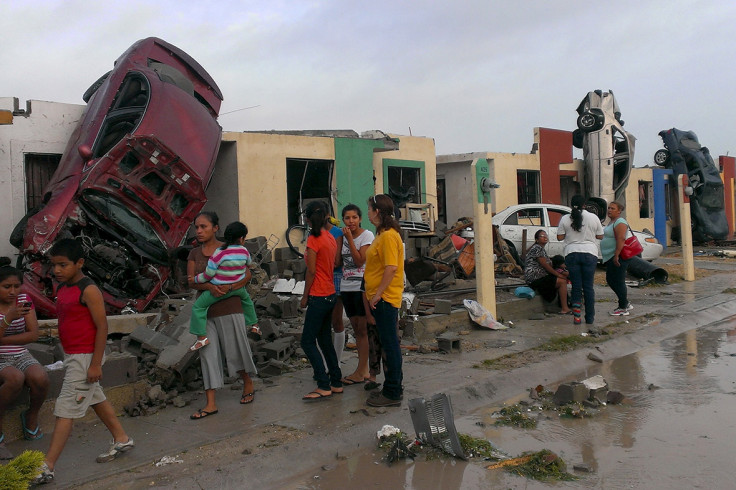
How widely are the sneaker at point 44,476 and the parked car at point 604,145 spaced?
2170cm

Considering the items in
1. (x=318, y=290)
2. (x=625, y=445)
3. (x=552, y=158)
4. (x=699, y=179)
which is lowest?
(x=625, y=445)

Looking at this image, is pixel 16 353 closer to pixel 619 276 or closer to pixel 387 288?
pixel 387 288

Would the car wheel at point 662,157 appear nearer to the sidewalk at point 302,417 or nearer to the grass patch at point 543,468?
Result: the sidewalk at point 302,417

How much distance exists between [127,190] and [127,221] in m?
0.41

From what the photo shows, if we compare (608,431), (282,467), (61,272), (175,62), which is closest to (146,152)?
(175,62)

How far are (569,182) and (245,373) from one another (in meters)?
21.3

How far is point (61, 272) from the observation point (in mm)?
4102

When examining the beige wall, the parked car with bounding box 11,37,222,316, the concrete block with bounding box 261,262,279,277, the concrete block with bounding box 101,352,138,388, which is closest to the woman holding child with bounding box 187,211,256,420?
the concrete block with bounding box 101,352,138,388

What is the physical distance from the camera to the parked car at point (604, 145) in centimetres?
2295

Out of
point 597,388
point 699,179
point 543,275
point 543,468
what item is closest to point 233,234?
point 543,468

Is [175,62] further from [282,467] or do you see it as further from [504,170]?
[504,170]

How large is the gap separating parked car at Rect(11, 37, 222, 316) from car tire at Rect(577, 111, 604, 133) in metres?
16.1

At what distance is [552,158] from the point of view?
22938mm

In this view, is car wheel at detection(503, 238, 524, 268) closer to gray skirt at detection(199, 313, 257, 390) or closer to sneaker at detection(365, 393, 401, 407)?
sneaker at detection(365, 393, 401, 407)
